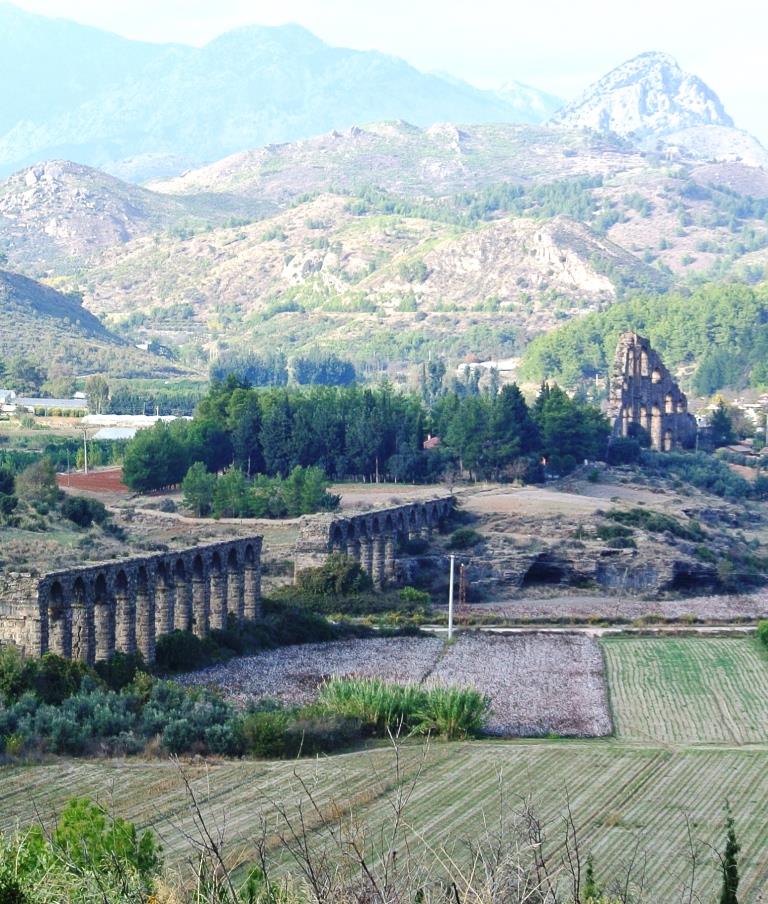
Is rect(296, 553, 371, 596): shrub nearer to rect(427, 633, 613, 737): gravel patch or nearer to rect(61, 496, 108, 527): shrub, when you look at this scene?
rect(427, 633, 613, 737): gravel patch

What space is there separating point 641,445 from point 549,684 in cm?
7390

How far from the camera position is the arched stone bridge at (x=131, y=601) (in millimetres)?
43719

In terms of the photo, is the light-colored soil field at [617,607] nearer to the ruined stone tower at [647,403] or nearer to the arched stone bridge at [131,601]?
the arched stone bridge at [131,601]

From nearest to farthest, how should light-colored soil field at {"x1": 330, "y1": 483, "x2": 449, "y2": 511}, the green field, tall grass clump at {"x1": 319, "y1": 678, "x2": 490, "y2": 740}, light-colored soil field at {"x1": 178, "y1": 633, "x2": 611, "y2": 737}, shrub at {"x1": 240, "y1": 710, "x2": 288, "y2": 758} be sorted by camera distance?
1. the green field
2. shrub at {"x1": 240, "y1": 710, "x2": 288, "y2": 758}
3. tall grass clump at {"x1": 319, "y1": 678, "x2": 490, "y2": 740}
4. light-colored soil field at {"x1": 178, "y1": 633, "x2": 611, "y2": 737}
5. light-colored soil field at {"x1": 330, "y1": 483, "x2": 449, "y2": 511}

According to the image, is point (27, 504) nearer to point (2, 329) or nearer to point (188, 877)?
point (188, 877)

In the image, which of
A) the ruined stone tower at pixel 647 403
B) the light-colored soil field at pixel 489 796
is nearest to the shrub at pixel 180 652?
the light-colored soil field at pixel 489 796

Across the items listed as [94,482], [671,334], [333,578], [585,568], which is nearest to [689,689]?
[333,578]

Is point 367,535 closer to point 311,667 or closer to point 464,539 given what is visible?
point 464,539

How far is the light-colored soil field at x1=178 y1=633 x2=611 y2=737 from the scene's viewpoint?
45.4 metres

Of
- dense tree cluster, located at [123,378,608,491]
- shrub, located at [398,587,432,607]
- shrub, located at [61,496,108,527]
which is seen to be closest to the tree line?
dense tree cluster, located at [123,378,608,491]

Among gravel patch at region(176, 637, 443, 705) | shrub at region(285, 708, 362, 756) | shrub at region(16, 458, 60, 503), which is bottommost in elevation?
gravel patch at region(176, 637, 443, 705)

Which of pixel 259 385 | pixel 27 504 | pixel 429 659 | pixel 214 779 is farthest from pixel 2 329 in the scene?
pixel 214 779

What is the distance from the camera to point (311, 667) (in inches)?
2030

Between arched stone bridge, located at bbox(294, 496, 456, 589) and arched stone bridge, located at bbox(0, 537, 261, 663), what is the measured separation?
31.3ft
